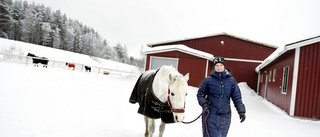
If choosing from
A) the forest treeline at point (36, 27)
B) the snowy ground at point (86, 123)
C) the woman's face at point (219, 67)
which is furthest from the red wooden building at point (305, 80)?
the forest treeline at point (36, 27)

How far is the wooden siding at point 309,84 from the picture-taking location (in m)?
6.87

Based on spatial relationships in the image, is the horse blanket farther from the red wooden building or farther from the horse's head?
the red wooden building

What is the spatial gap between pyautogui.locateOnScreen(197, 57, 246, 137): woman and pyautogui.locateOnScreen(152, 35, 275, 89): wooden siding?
55.0ft

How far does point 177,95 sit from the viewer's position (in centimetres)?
279

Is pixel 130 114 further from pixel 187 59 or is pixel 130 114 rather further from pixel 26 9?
pixel 26 9

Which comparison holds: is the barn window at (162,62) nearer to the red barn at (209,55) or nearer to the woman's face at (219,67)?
the red barn at (209,55)

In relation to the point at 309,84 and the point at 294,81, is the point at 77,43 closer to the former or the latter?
the point at 294,81

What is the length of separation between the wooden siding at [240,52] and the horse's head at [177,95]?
17029 mm

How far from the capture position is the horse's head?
272 centimetres

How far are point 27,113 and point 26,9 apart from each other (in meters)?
59.2

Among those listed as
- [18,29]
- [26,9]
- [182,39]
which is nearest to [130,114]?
[182,39]

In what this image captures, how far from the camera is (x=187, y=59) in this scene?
52.0ft

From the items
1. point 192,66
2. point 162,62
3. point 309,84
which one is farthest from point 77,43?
point 309,84

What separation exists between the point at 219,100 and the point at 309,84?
6397mm
